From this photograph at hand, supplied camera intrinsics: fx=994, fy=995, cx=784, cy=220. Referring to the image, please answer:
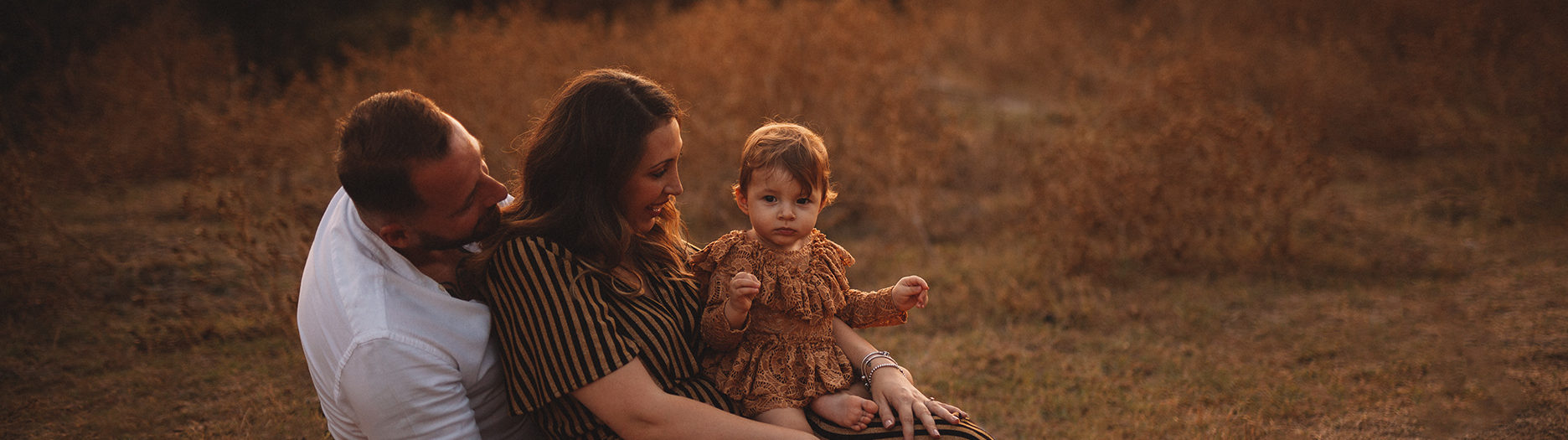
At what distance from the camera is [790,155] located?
7.61ft

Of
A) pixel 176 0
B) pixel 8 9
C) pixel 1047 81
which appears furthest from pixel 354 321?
pixel 1047 81

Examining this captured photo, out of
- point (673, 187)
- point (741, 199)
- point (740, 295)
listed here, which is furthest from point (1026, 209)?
point (740, 295)

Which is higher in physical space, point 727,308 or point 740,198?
point 740,198

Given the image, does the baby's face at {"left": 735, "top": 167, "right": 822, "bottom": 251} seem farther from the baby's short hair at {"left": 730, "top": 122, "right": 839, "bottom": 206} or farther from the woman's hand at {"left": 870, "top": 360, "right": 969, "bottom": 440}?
the woman's hand at {"left": 870, "top": 360, "right": 969, "bottom": 440}

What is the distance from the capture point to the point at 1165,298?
497cm

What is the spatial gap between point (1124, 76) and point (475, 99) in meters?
4.84

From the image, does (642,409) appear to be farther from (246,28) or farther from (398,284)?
(246,28)

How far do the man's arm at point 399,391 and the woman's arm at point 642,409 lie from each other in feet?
0.87

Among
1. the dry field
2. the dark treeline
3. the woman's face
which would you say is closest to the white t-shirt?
the woman's face

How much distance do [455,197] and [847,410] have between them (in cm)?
99

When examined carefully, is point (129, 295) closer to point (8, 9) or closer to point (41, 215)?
point (41, 215)

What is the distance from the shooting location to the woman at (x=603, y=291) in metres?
2.04

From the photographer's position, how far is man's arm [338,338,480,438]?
193 cm

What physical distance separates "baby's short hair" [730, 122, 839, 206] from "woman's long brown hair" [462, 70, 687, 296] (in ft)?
0.80
